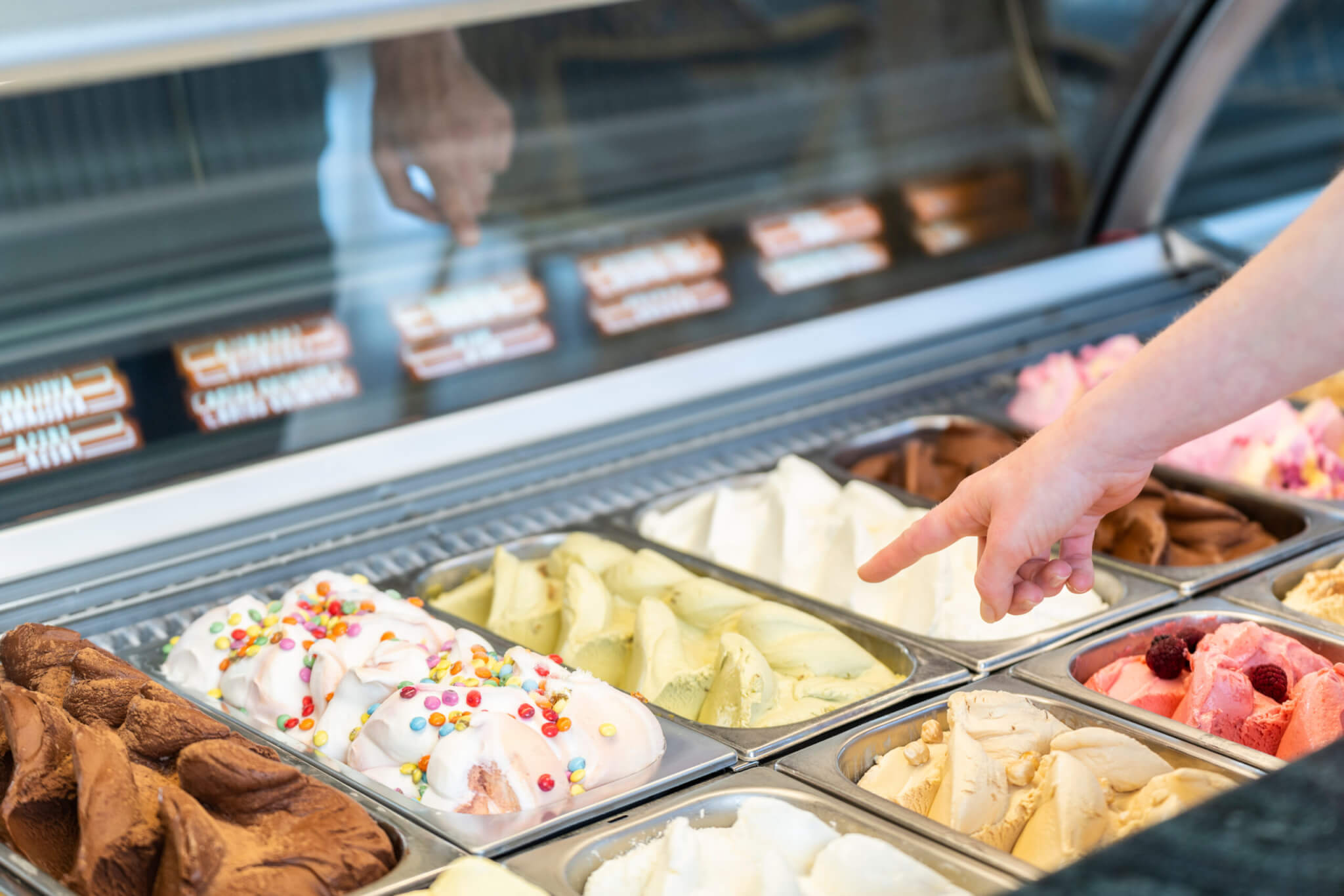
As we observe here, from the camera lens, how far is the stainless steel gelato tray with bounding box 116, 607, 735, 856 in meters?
1.38

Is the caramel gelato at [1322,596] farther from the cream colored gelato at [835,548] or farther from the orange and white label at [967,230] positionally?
the orange and white label at [967,230]

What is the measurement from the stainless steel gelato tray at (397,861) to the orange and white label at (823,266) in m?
1.58

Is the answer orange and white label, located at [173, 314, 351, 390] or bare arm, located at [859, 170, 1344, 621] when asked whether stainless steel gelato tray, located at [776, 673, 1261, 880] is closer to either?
bare arm, located at [859, 170, 1344, 621]

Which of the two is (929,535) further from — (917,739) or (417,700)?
(417,700)

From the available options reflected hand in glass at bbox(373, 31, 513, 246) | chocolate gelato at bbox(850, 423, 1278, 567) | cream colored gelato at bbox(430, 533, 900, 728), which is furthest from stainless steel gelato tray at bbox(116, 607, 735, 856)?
reflected hand in glass at bbox(373, 31, 513, 246)

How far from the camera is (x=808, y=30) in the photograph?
9.24 ft

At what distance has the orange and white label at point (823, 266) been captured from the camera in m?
2.75

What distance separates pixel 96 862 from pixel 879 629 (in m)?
1.04

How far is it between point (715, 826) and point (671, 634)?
412mm

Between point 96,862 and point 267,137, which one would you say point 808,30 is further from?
point 96,862

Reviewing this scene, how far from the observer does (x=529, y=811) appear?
1.44 meters

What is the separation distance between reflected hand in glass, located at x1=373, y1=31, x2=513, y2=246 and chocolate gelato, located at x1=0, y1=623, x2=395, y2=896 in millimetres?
1143

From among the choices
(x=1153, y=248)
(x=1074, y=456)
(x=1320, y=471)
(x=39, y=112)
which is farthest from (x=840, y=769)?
(x=1153, y=248)


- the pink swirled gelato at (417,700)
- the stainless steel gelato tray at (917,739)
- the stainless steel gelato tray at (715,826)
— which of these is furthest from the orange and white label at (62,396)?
the stainless steel gelato tray at (917,739)
